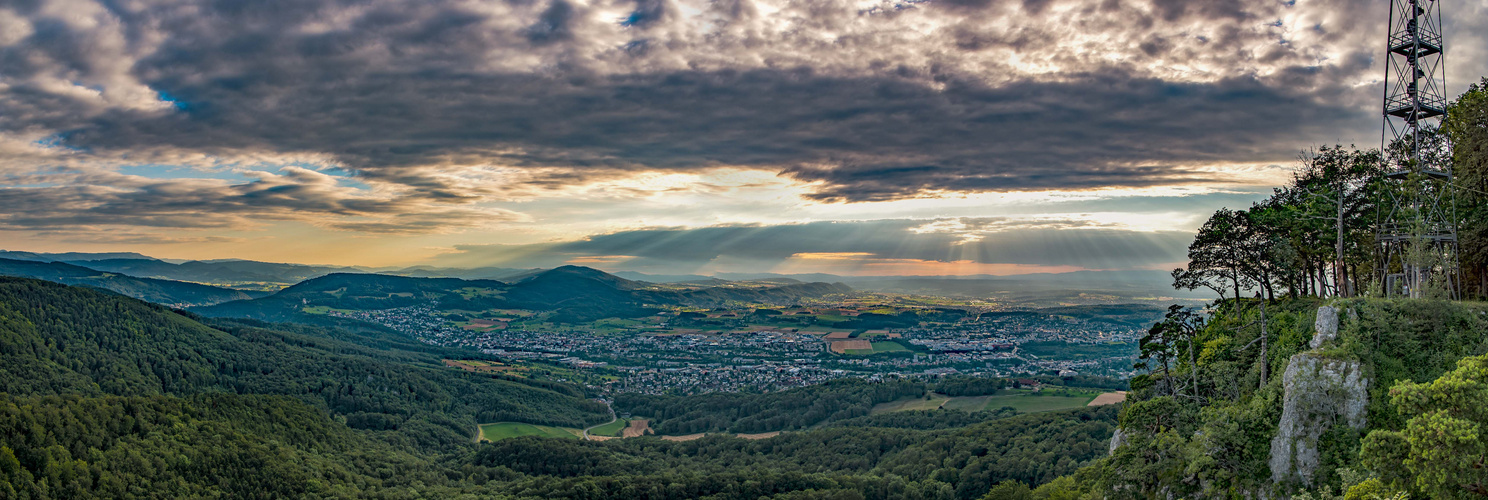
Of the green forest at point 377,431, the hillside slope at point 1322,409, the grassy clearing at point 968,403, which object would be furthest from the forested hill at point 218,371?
the hillside slope at point 1322,409

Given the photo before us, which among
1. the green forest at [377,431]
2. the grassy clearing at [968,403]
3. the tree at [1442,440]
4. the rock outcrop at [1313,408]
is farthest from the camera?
the grassy clearing at [968,403]

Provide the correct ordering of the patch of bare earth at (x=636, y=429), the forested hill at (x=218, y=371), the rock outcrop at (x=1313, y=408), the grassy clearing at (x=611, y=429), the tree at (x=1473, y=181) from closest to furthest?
A: the rock outcrop at (x=1313, y=408), the tree at (x=1473, y=181), the forested hill at (x=218, y=371), the patch of bare earth at (x=636, y=429), the grassy clearing at (x=611, y=429)

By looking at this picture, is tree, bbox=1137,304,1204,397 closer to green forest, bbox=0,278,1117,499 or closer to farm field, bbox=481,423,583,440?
green forest, bbox=0,278,1117,499

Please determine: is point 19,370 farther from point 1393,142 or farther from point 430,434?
point 1393,142

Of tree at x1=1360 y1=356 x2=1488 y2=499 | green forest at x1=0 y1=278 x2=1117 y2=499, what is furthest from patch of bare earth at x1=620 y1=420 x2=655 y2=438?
tree at x1=1360 y1=356 x2=1488 y2=499

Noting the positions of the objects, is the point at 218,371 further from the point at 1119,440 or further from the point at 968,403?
the point at 1119,440

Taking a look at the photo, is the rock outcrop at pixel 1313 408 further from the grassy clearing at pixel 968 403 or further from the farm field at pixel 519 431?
the farm field at pixel 519 431

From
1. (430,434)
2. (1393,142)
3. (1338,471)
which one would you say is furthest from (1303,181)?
(430,434)

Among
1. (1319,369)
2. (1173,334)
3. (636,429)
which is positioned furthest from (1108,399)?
(1319,369)
